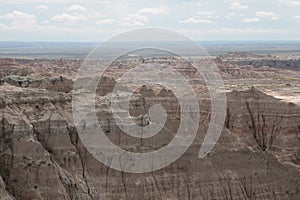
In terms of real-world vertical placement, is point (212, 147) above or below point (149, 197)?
above

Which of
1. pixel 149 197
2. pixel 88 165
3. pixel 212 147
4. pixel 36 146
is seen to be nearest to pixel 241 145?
pixel 212 147

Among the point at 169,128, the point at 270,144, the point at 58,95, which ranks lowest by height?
the point at 270,144

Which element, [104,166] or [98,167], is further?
[104,166]

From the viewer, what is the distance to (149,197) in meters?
40.0

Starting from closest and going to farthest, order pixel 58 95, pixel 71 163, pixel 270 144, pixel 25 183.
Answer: pixel 25 183 → pixel 71 163 → pixel 58 95 → pixel 270 144

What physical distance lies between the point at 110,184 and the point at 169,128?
701 centimetres

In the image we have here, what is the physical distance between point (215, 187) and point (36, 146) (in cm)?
1377

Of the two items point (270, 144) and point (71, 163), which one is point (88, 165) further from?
point (270, 144)

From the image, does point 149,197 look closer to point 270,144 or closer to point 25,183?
point 25,183

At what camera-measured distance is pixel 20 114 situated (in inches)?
1501

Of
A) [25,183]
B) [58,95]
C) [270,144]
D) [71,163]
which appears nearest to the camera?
[25,183]

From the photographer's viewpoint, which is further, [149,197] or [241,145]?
[241,145]

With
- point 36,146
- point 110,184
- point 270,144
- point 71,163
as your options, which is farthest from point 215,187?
point 270,144

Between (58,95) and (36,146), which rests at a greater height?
(58,95)
